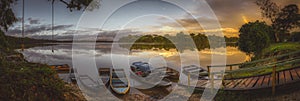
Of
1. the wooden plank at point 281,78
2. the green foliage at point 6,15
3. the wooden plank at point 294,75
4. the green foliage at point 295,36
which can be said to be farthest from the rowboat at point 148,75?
the green foliage at point 295,36

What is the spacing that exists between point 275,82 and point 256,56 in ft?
39.5

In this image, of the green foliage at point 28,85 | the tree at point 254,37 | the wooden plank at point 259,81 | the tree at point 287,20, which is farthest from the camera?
the tree at point 287,20

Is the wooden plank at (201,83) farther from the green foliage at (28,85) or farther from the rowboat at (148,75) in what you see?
the green foliage at (28,85)

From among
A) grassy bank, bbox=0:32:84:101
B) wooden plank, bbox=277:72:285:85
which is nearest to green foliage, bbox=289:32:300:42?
wooden plank, bbox=277:72:285:85

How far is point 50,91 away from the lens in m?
6.75

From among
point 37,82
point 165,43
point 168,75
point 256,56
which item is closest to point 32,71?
point 37,82

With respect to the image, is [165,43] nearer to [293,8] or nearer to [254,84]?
[293,8]

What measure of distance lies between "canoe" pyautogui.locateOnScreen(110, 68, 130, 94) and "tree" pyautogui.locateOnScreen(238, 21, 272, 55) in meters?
10.7

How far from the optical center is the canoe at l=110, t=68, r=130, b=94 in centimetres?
1355

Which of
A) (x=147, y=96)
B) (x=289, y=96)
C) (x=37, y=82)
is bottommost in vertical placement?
(x=147, y=96)

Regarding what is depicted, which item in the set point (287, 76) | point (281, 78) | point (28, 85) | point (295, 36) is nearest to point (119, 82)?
point (281, 78)

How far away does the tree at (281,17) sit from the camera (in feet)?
82.8

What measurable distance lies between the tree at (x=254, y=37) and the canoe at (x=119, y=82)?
10.7m

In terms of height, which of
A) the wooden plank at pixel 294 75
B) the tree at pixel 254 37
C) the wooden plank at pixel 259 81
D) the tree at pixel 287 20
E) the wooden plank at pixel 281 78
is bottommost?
the wooden plank at pixel 259 81
